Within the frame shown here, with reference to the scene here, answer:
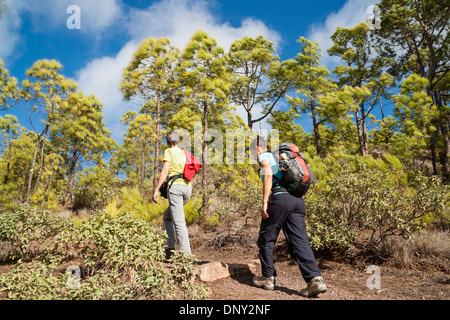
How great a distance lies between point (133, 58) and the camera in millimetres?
9680

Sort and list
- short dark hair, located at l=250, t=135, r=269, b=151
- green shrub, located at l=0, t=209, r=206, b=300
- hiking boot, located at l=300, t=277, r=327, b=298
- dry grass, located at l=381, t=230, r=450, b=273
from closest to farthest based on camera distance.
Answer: green shrub, located at l=0, t=209, r=206, b=300
hiking boot, located at l=300, t=277, r=327, b=298
short dark hair, located at l=250, t=135, r=269, b=151
dry grass, located at l=381, t=230, r=450, b=273

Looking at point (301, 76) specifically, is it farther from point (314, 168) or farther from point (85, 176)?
point (85, 176)

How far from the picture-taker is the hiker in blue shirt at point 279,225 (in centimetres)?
250

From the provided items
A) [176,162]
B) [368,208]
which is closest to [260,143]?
[176,162]

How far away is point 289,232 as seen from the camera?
263 centimetres

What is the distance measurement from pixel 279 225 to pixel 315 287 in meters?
0.61

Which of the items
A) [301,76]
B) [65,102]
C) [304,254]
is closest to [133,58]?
[65,102]

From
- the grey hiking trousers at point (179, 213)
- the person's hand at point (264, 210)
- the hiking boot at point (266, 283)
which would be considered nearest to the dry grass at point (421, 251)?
the hiking boot at point (266, 283)

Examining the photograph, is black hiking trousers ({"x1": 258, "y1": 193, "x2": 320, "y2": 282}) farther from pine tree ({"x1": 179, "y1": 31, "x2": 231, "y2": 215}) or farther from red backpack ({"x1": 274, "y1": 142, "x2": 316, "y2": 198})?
pine tree ({"x1": 179, "y1": 31, "x2": 231, "y2": 215})

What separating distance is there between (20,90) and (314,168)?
12.5m

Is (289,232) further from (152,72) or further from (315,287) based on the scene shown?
(152,72)

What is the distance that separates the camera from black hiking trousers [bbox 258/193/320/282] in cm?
250

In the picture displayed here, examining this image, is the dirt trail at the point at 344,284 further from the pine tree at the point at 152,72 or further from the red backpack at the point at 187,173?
the pine tree at the point at 152,72

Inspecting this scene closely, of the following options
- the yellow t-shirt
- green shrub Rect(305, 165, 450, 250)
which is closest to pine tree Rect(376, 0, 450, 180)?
green shrub Rect(305, 165, 450, 250)
